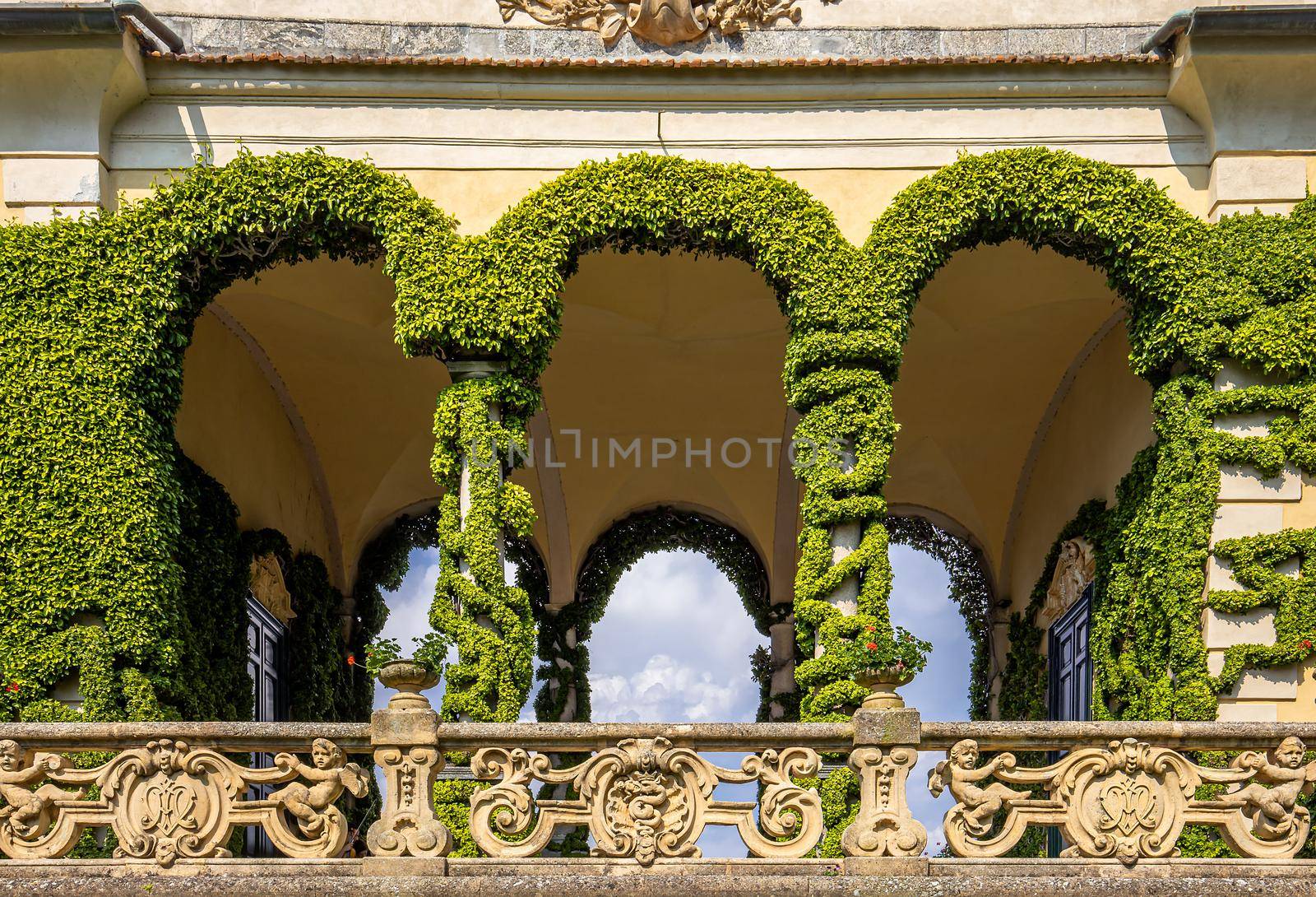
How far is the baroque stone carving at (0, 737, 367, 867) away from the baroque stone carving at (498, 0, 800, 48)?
6.86 metres

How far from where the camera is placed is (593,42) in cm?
1445

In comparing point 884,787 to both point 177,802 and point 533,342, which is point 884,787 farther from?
point 533,342

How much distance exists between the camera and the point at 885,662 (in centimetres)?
1108

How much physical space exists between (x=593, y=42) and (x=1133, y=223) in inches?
188

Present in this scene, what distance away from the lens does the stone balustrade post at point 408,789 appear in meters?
10.3

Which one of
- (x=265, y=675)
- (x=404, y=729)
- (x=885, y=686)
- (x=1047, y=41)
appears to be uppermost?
(x=1047, y=41)

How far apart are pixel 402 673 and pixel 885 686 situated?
309 centimetres

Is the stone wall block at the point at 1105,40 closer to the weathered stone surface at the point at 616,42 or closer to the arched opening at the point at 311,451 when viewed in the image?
the weathered stone surface at the point at 616,42

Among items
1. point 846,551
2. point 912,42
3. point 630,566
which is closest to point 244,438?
point 630,566

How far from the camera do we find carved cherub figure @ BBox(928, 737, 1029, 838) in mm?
10375

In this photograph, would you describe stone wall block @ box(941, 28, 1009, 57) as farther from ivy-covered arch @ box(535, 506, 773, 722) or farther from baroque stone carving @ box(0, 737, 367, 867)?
baroque stone carving @ box(0, 737, 367, 867)

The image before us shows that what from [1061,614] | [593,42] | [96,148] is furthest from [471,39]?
[1061,614]

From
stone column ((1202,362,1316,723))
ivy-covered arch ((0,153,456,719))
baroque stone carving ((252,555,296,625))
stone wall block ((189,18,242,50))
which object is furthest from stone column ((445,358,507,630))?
stone column ((1202,362,1316,723))

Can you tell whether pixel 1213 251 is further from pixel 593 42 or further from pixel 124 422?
pixel 124 422
